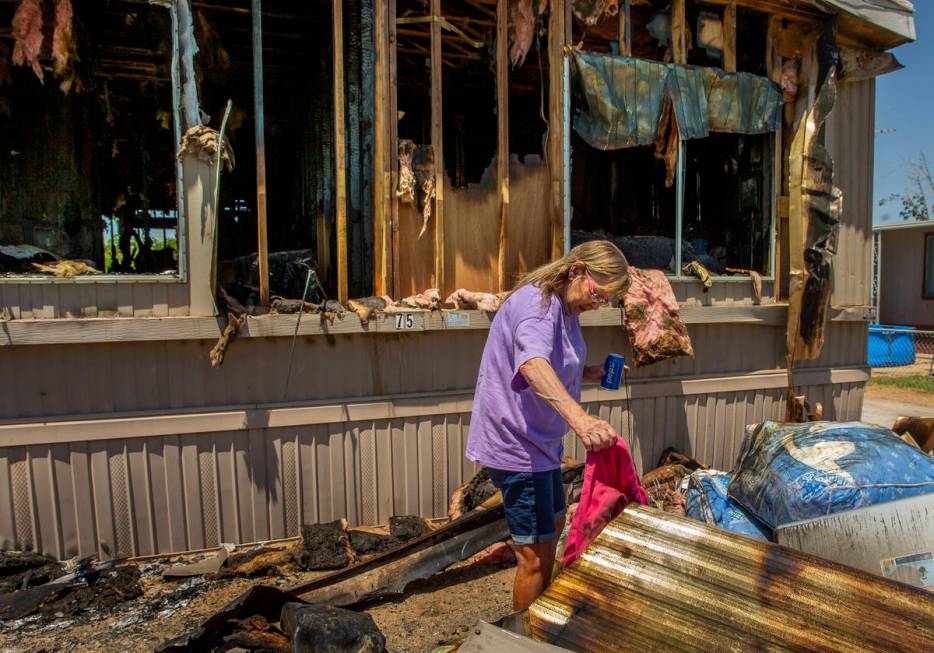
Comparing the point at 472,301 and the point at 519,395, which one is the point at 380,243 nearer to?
the point at 472,301

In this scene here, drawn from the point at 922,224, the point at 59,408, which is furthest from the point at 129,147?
the point at 922,224

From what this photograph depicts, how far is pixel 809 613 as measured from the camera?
1.96 meters

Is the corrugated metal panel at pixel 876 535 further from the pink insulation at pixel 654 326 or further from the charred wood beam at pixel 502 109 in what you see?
the charred wood beam at pixel 502 109

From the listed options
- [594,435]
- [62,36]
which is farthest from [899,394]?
[62,36]

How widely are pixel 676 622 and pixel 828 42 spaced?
5.79 m

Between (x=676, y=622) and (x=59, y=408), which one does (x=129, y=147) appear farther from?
(x=676, y=622)

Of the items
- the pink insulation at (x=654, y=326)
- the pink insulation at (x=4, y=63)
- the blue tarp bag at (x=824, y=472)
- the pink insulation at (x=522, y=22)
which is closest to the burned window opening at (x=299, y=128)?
the pink insulation at (x=522, y=22)

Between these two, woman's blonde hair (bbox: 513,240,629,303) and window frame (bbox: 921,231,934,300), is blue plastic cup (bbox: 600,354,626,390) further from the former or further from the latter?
window frame (bbox: 921,231,934,300)

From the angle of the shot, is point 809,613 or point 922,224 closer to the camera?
point 809,613

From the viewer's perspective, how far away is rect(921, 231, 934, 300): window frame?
16.3 meters

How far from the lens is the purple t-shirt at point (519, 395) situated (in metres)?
2.53

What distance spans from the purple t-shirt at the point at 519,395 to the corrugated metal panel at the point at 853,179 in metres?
4.78

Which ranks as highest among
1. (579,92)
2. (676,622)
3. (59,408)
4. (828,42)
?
(828,42)

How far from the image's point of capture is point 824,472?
3.30 meters
